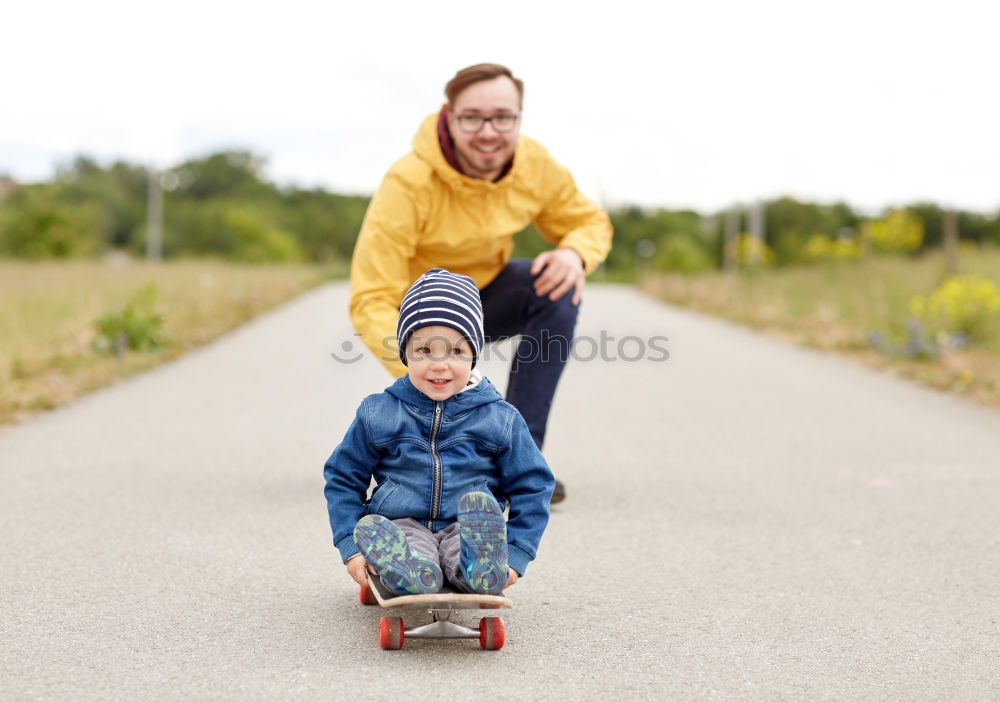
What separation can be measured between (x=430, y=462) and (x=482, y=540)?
32 centimetres

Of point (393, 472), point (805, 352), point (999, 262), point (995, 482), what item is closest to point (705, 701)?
point (393, 472)

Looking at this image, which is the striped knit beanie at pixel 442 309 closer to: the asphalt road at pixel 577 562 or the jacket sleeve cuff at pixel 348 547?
the jacket sleeve cuff at pixel 348 547

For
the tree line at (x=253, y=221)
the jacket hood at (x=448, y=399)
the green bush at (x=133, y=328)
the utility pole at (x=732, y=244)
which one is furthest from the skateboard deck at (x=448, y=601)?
the tree line at (x=253, y=221)

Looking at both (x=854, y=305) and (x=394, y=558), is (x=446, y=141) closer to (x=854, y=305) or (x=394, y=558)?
(x=394, y=558)

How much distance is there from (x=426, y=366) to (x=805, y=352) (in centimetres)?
999

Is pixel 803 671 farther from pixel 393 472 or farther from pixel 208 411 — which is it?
pixel 208 411

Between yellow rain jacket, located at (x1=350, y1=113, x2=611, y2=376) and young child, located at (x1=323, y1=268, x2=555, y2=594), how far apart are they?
757mm

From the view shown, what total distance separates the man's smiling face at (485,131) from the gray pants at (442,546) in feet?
5.00

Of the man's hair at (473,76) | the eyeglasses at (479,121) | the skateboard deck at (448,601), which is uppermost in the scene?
the man's hair at (473,76)

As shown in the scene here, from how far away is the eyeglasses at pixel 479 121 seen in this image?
13.1 ft

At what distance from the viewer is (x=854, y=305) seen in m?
18.0

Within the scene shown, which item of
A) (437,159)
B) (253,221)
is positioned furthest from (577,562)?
(253,221)

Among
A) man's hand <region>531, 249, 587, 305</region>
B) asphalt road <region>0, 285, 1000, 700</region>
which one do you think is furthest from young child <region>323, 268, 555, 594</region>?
man's hand <region>531, 249, 587, 305</region>

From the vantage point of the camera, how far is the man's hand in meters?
4.31
